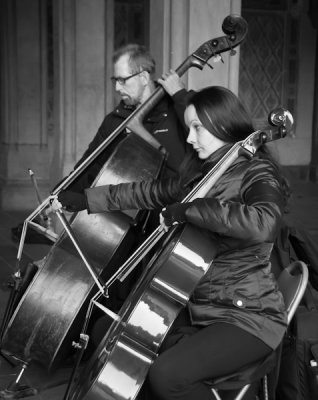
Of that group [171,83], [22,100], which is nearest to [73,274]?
[171,83]

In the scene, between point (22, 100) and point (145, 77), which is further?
point (22, 100)

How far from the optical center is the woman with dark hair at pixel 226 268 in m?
2.24

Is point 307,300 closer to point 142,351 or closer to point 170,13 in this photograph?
point 142,351

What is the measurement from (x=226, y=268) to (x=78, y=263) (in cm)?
98

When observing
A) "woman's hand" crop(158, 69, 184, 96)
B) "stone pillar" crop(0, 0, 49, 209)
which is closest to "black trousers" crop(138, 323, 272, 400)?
"woman's hand" crop(158, 69, 184, 96)

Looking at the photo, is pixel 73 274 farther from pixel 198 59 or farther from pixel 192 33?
pixel 192 33

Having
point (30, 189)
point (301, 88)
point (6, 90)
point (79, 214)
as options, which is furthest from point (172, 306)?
point (301, 88)

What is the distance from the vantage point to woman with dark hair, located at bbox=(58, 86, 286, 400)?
7.35ft

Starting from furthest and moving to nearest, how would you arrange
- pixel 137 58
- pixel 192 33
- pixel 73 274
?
1. pixel 192 33
2. pixel 137 58
3. pixel 73 274

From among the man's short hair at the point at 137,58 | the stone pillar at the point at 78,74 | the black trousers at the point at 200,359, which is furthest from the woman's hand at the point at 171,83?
the stone pillar at the point at 78,74

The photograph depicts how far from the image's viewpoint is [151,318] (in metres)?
2.30

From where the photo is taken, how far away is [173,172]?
3.28 meters

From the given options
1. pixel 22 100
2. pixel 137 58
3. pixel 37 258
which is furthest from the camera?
pixel 22 100

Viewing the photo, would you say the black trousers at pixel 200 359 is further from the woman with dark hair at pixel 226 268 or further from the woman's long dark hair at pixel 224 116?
the woman's long dark hair at pixel 224 116
